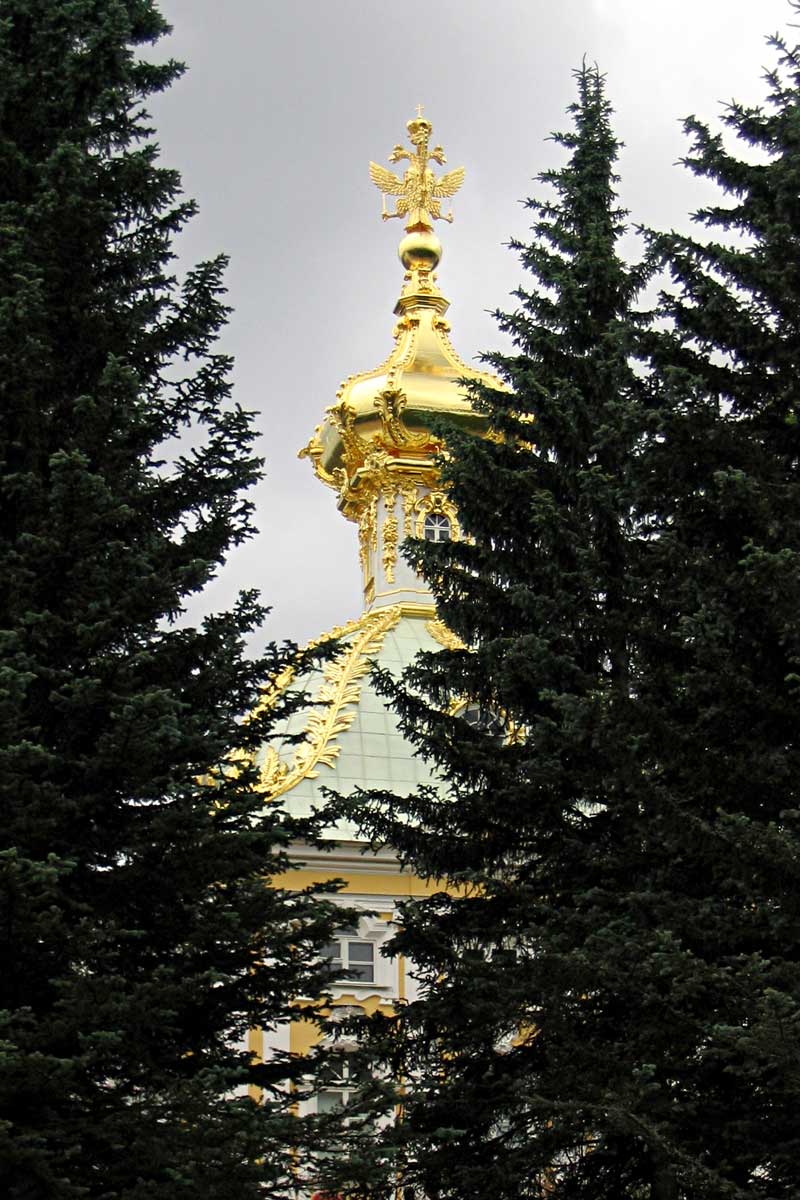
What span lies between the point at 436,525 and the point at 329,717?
18.8 ft

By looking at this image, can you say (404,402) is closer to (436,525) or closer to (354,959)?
(436,525)

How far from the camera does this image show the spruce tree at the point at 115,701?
11102 millimetres

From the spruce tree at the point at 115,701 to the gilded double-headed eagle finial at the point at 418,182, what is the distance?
60.4ft

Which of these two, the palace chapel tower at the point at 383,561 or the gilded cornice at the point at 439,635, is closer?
the palace chapel tower at the point at 383,561

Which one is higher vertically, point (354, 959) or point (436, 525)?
point (436, 525)

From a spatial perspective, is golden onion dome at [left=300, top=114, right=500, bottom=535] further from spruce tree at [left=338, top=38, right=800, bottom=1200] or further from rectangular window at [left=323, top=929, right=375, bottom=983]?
spruce tree at [left=338, top=38, right=800, bottom=1200]

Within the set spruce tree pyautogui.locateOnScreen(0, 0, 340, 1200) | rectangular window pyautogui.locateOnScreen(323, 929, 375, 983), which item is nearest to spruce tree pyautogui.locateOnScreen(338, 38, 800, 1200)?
spruce tree pyautogui.locateOnScreen(0, 0, 340, 1200)

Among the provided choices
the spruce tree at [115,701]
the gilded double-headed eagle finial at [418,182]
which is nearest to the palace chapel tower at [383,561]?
the gilded double-headed eagle finial at [418,182]

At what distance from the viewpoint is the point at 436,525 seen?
100 ft

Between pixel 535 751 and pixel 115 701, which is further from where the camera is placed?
pixel 535 751

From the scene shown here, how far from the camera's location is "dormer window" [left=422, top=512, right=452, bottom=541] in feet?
99.6

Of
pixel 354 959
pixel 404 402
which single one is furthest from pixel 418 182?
pixel 354 959

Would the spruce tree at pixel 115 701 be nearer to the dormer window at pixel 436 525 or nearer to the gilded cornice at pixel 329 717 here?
the gilded cornice at pixel 329 717

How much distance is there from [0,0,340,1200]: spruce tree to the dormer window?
1619cm
